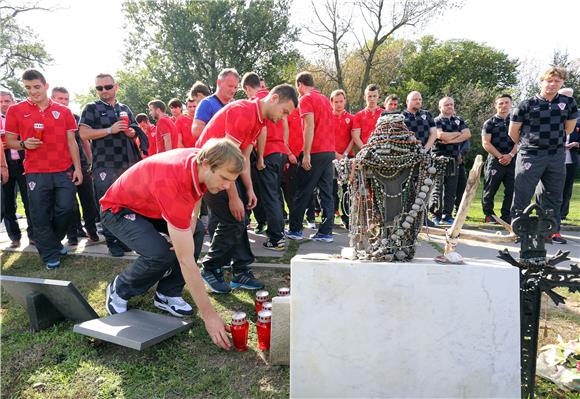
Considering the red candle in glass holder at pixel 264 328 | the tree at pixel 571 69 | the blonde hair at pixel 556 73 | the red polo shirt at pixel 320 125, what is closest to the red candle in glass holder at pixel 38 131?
the red polo shirt at pixel 320 125

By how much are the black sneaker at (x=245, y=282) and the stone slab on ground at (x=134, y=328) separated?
2.90 ft

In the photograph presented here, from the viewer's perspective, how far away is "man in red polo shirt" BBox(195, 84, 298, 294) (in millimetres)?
3238

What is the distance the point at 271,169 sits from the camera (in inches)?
183

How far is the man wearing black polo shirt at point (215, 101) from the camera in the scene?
416 centimetres

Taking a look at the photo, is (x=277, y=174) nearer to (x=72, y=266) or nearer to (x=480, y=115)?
(x=72, y=266)

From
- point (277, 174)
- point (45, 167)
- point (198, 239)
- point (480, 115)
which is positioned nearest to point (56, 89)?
point (45, 167)

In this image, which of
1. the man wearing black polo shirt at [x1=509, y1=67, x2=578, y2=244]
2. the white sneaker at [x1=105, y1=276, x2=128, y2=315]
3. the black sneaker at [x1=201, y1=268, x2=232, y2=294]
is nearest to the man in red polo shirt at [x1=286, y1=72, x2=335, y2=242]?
the black sneaker at [x1=201, y1=268, x2=232, y2=294]

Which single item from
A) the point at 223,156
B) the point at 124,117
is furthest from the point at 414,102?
the point at 223,156

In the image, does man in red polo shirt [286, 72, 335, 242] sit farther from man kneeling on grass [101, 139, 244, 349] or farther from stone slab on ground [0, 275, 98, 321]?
stone slab on ground [0, 275, 98, 321]

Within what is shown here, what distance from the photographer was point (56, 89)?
5973mm

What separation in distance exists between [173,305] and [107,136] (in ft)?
8.28

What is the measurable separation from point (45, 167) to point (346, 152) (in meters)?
4.40

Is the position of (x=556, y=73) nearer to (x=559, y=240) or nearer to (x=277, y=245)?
(x=559, y=240)

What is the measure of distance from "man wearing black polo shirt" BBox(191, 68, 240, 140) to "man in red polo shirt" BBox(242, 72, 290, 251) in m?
0.38
